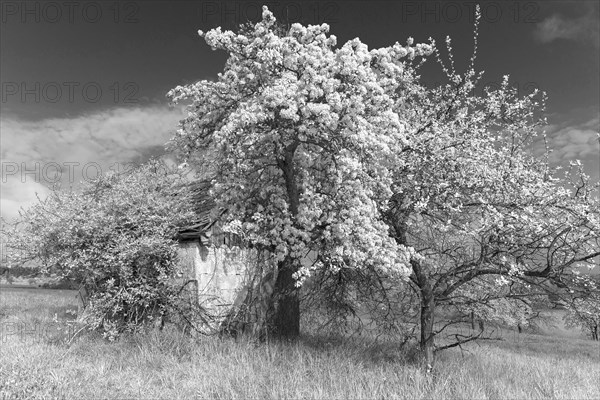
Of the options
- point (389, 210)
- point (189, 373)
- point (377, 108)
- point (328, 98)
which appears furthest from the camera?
point (389, 210)

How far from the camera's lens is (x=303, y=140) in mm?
11617

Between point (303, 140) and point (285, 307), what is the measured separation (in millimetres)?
6124

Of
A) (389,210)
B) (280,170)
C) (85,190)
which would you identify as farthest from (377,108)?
(85,190)

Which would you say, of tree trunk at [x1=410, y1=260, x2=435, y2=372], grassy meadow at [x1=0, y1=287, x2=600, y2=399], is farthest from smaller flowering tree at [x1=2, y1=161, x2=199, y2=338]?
tree trunk at [x1=410, y1=260, x2=435, y2=372]

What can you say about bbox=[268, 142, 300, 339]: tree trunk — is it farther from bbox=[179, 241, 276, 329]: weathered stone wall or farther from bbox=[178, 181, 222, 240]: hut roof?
bbox=[178, 181, 222, 240]: hut roof

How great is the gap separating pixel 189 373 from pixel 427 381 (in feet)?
18.0

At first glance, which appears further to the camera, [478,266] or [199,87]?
[199,87]

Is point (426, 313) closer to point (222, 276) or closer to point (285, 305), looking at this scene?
point (285, 305)

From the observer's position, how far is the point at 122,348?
12.1m

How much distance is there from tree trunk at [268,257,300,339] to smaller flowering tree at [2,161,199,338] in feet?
11.0

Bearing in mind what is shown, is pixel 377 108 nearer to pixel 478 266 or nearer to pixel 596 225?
pixel 478 266

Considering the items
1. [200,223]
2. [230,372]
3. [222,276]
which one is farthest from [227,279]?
[230,372]

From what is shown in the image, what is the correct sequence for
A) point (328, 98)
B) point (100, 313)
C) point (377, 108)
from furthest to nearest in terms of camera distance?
1. point (100, 313)
2. point (377, 108)
3. point (328, 98)

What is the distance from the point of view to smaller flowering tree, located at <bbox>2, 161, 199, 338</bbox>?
13.7m
